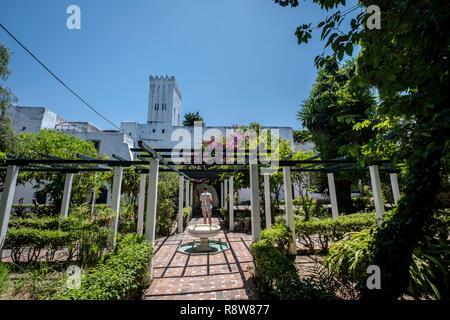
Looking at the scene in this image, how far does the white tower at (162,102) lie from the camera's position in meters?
29.2

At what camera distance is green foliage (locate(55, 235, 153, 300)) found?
89.7 inches

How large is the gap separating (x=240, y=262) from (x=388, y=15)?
5.83 meters

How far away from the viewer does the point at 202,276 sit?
15.1 feet

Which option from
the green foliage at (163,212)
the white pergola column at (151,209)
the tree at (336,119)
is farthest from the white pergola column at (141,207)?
the tree at (336,119)

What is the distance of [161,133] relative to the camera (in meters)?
27.8

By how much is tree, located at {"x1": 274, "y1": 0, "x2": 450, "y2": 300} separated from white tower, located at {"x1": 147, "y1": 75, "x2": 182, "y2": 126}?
94.1ft

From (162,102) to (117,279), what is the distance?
3155 cm

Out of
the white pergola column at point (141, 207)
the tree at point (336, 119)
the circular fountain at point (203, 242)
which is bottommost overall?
the circular fountain at point (203, 242)

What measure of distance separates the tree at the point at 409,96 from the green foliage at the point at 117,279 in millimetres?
3128

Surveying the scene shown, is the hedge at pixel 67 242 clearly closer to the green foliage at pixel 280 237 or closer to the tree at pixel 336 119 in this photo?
the green foliage at pixel 280 237

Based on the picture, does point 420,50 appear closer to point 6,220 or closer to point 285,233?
point 285,233

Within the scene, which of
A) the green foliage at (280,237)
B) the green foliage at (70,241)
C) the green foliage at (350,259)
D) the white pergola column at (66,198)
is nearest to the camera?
the green foliage at (350,259)

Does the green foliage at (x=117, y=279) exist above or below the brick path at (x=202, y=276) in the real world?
above
